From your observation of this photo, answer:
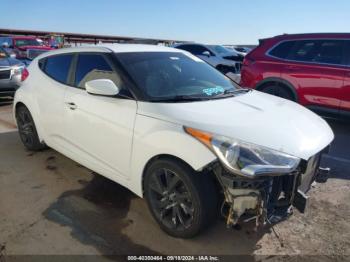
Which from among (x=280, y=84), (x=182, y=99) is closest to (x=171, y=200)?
(x=182, y=99)

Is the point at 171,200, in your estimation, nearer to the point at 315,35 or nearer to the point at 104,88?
the point at 104,88

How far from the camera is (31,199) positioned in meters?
3.66

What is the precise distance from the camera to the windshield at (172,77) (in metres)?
3.30

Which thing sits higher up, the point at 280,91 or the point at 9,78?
the point at 280,91

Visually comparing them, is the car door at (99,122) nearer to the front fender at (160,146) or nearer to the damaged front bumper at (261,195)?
the front fender at (160,146)

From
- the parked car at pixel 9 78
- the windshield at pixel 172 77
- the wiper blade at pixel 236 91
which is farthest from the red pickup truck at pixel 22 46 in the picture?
the wiper blade at pixel 236 91

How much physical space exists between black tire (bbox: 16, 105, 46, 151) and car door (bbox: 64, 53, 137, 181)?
3.47ft

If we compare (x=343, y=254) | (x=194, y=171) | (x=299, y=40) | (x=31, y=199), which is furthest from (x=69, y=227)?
(x=299, y=40)

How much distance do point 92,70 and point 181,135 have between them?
1545 millimetres

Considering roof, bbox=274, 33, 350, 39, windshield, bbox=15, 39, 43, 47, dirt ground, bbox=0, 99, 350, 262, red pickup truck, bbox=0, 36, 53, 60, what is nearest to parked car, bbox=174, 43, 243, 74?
red pickup truck, bbox=0, 36, 53, 60

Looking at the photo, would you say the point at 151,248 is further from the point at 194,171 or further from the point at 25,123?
the point at 25,123

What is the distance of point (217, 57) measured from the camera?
13.6 m

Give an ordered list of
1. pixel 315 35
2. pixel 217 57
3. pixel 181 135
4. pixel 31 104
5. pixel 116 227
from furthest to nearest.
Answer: pixel 217 57 < pixel 315 35 < pixel 31 104 < pixel 116 227 < pixel 181 135

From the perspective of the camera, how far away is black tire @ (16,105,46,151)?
4797 millimetres
